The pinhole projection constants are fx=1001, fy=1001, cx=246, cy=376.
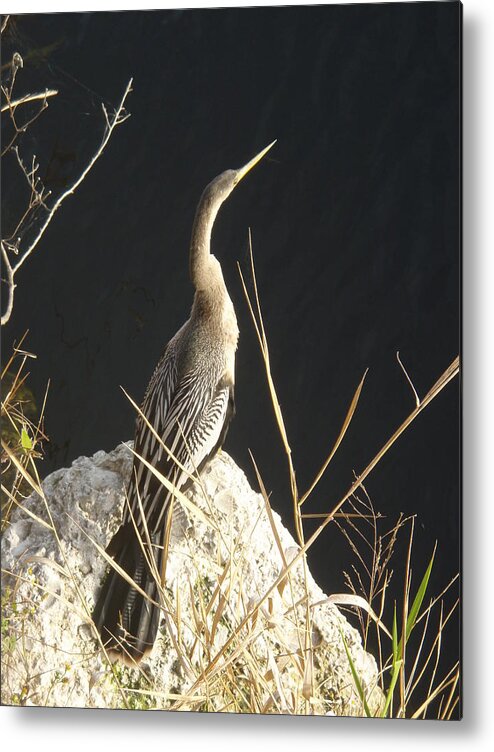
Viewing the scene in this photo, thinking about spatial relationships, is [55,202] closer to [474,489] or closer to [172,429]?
[172,429]

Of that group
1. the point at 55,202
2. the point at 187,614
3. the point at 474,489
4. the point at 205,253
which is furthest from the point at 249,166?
the point at 187,614

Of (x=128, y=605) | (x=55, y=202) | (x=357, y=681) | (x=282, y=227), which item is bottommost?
(x=128, y=605)

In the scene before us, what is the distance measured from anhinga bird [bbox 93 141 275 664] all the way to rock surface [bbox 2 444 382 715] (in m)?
0.04

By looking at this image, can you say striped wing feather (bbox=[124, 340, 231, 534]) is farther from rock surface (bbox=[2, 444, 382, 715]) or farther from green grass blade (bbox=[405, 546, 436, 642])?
green grass blade (bbox=[405, 546, 436, 642])

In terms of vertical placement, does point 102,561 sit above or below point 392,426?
below

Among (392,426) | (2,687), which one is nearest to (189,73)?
(392,426)

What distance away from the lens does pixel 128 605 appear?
2166 mm

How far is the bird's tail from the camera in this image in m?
2.16

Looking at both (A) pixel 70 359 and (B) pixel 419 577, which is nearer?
(B) pixel 419 577

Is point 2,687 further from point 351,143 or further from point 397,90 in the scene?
point 397,90

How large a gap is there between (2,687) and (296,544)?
0.74 meters

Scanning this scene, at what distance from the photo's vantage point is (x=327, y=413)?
214cm

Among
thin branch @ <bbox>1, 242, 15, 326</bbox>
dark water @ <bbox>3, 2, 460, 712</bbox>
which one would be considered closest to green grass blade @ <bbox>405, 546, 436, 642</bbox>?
dark water @ <bbox>3, 2, 460, 712</bbox>

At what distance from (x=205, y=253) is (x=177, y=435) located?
0.41 meters
